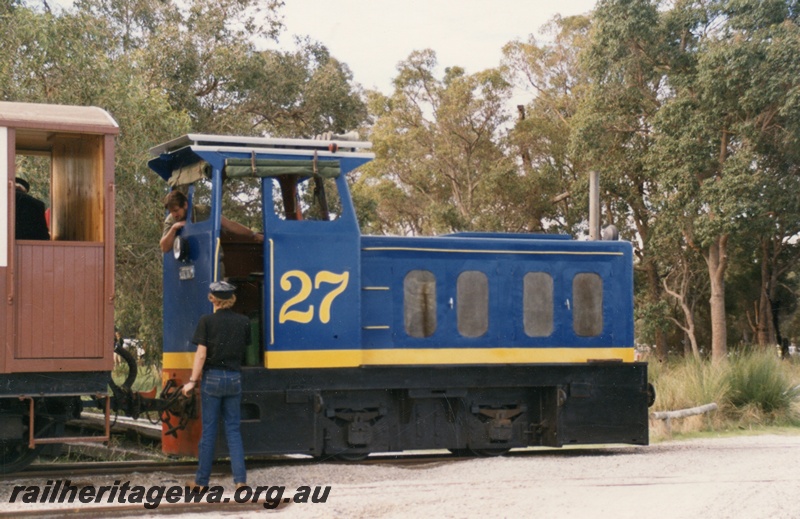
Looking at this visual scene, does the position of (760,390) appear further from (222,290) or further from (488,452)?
(222,290)

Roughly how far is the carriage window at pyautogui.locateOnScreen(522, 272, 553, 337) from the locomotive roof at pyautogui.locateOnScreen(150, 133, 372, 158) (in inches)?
104

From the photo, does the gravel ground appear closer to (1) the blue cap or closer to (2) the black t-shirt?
(2) the black t-shirt

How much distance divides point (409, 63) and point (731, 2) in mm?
17767

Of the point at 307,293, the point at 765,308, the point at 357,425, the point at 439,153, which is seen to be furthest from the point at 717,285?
the point at 307,293

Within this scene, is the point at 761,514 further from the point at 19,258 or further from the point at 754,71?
the point at 754,71

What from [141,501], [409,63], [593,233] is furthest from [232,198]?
[409,63]

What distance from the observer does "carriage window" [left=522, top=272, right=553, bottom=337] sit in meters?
11.7

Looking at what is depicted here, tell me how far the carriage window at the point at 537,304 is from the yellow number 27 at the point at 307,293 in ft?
7.96

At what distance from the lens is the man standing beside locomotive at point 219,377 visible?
9.05 metres

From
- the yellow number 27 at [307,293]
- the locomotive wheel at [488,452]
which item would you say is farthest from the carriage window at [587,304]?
the yellow number 27 at [307,293]

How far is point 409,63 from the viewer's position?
46.9 meters

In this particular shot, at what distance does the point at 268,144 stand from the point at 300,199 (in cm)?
107

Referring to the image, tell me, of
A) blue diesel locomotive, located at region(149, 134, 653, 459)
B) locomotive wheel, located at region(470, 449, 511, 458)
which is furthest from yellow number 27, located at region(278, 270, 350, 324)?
locomotive wheel, located at region(470, 449, 511, 458)

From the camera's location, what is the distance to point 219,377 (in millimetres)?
9117
